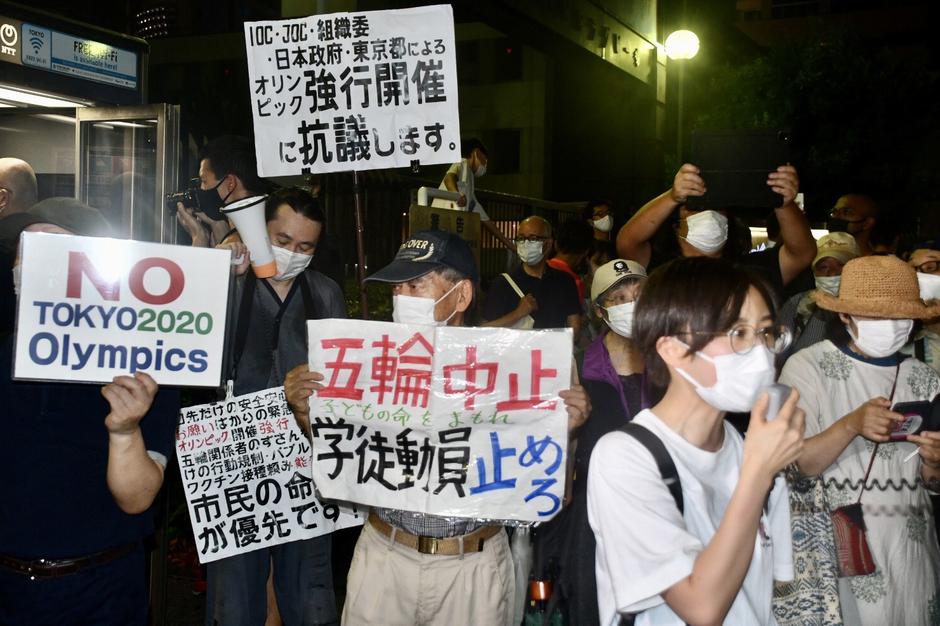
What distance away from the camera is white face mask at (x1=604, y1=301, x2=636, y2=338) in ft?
14.2

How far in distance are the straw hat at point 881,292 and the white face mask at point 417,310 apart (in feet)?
5.13

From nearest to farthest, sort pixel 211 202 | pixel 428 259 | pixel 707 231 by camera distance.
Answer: pixel 428 259, pixel 211 202, pixel 707 231

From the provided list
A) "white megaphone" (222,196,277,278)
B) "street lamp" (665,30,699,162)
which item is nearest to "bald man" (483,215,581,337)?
"white megaphone" (222,196,277,278)

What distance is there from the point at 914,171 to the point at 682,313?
125 feet

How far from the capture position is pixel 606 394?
3.99 m

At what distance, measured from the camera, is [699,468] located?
2.52m

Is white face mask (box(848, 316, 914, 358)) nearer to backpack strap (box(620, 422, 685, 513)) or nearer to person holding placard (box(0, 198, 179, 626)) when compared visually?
backpack strap (box(620, 422, 685, 513))

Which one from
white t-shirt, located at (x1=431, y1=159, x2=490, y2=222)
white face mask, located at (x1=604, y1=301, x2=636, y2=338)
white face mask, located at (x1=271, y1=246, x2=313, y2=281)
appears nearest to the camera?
white face mask, located at (x1=604, y1=301, x2=636, y2=338)

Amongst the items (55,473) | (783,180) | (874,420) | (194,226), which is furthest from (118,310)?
(783,180)

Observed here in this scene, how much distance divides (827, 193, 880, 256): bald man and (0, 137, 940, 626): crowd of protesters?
2.93 m

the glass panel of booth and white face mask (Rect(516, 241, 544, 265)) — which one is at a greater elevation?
the glass panel of booth

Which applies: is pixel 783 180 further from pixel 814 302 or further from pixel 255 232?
pixel 255 232

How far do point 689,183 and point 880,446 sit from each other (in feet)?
5.25

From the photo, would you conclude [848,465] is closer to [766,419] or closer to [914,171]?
[766,419]
